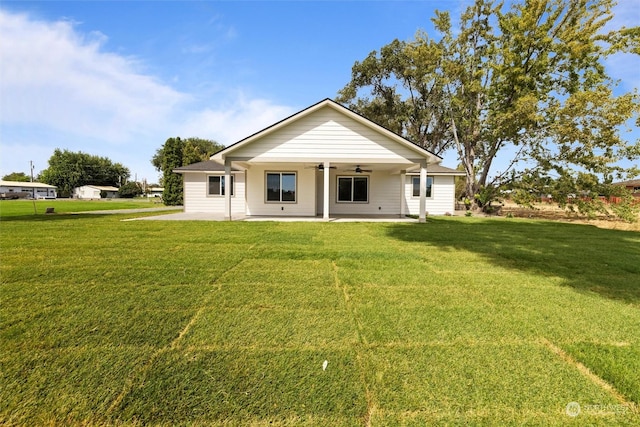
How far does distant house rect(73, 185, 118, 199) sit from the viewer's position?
63219 mm

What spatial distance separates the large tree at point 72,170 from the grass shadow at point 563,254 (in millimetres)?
84767

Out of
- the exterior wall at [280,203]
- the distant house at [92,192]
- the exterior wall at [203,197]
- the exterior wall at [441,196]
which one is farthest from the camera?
the distant house at [92,192]

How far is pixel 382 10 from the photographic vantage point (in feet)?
39.8

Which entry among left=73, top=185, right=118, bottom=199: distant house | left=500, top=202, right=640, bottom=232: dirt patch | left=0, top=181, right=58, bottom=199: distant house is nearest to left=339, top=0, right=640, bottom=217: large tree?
left=500, top=202, right=640, bottom=232: dirt patch

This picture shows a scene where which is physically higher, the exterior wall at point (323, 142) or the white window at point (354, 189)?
the exterior wall at point (323, 142)

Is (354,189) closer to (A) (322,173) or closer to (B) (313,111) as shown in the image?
(A) (322,173)

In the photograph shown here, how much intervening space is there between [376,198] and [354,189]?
4.31ft

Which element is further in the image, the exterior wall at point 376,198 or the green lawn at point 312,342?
the exterior wall at point 376,198

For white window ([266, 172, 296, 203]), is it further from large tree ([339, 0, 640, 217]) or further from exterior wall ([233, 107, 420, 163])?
large tree ([339, 0, 640, 217])

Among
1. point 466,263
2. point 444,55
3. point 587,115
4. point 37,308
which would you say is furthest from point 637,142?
point 37,308

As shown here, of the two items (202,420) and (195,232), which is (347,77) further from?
(202,420)

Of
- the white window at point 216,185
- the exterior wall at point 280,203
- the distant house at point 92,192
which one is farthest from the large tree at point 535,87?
the distant house at point 92,192

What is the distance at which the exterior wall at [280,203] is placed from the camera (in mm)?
14398

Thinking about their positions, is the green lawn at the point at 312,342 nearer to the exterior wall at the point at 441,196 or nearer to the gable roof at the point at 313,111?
the gable roof at the point at 313,111
